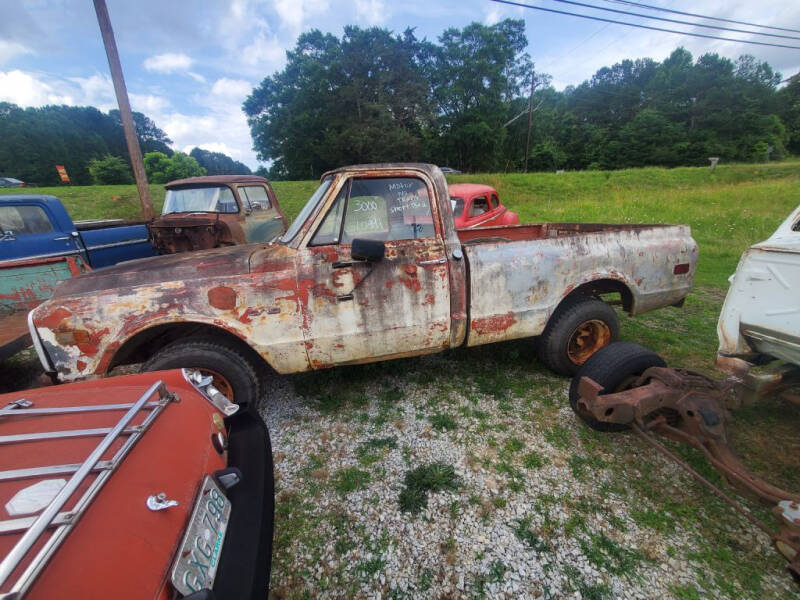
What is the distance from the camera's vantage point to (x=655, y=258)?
3400mm

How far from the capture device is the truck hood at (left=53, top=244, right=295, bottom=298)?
257 cm

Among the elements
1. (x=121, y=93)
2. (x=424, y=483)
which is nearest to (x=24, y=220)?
(x=121, y=93)

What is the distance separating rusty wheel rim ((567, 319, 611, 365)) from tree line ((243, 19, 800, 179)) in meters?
32.6

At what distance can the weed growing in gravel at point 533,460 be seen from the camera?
96.3 inches

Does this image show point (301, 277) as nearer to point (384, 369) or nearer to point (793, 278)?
point (384, 369)

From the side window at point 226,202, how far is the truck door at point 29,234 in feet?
7.43

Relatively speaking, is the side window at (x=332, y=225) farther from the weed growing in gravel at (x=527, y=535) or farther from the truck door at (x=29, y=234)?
the truck door at (x=29, y=234)

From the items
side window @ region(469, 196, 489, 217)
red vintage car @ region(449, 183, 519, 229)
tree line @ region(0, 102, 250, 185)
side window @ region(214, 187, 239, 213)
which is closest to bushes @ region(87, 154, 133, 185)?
tree line @ region(0, 102, 250, 185)

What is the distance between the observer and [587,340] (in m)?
3.62

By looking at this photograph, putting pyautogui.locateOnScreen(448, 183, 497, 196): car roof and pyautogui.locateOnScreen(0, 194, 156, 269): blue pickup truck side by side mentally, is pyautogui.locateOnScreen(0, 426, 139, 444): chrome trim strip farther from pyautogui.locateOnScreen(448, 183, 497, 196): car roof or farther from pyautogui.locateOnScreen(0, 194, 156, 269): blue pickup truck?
pyautogui.locateOnScreen(448, 183, 497, 196): car roof

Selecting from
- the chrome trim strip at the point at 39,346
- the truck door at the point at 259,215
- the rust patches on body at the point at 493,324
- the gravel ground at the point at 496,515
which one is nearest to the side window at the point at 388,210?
the rust patches on body at the point at 493,324

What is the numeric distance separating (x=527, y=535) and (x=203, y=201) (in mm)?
7277

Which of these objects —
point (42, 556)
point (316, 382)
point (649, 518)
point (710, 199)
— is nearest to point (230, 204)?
point (316, 382)

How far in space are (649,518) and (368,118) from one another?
130 ft
